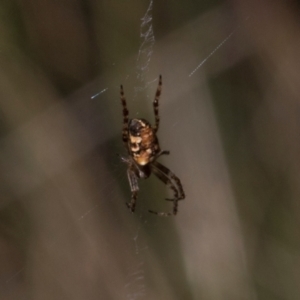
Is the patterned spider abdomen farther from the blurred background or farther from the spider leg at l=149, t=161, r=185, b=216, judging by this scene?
the blurred background

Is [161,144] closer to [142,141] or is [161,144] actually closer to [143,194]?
[143,194]

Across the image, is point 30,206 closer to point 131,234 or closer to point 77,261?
point 77,261

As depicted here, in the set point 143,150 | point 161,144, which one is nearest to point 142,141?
point 143,150

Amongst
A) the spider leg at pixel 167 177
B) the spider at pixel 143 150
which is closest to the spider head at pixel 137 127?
the spider at pixel 143 150

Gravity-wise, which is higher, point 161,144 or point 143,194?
point 161,144

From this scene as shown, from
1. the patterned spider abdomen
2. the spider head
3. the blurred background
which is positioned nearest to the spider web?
the blurred background

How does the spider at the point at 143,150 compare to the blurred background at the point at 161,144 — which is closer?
the spider at the point at 143,150

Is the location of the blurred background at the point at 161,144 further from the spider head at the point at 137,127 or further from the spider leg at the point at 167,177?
the spider head at the point at 137,127
